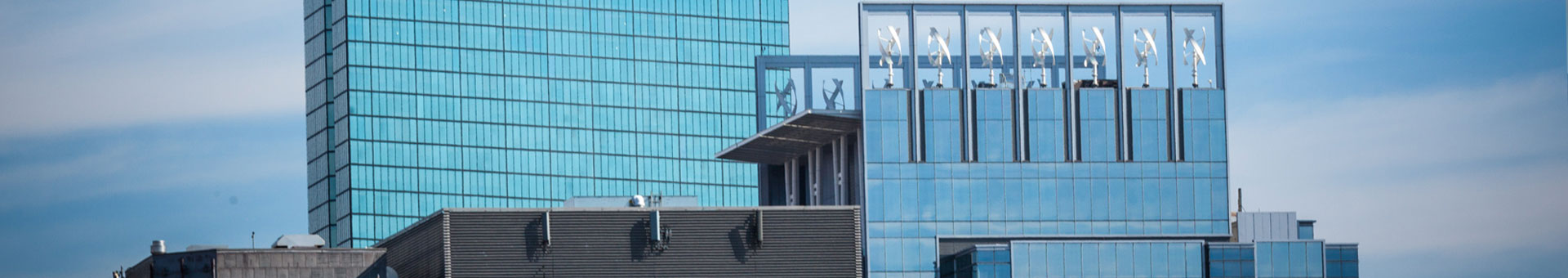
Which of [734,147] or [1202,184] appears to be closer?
[1202,184]

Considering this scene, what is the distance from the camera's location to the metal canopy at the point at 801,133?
18038 centimetres

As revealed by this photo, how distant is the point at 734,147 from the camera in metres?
198

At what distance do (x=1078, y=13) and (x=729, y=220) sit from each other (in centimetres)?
5121

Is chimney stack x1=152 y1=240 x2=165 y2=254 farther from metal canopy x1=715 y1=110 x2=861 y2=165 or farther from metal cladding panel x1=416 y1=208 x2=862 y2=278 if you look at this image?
metal canopy x1=715 y1=110 x2=861 y2=165

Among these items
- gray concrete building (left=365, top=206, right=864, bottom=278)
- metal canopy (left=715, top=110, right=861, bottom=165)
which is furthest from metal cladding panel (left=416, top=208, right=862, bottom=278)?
metal canopy (left=715, top=110, right=861, bottom=165)

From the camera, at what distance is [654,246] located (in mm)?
136000

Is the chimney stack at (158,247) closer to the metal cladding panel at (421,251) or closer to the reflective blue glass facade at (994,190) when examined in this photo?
the metal cladding panel at (421,251)

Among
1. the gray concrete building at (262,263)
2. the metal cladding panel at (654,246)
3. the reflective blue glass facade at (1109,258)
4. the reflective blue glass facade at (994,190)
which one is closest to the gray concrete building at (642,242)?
the metal cladding panel at (654,246)

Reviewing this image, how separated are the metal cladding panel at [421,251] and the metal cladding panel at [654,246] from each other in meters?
0.53

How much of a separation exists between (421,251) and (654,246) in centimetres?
1339

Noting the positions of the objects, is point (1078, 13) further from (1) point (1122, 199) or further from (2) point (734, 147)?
(2) point (734, 147)

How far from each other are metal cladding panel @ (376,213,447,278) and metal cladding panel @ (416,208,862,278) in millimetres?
531

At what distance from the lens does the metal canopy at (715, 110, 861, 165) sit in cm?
18038

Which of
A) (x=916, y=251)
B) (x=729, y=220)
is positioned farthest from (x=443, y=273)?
(x=916, y=251)
